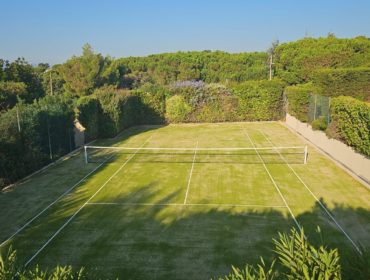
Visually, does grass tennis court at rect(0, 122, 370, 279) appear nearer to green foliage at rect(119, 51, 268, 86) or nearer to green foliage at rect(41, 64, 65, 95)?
green foliage at rect(41, 64, 65, 95)

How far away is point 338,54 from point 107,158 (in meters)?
31.5

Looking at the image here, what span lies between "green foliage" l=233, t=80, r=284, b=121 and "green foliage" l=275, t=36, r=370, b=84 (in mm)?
5497

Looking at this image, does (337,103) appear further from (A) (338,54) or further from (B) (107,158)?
(A) (338,54)

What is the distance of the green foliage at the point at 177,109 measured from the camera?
33.6m

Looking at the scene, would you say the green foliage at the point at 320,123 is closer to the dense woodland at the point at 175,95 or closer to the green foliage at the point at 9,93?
the dense woodland at the point at 175,95

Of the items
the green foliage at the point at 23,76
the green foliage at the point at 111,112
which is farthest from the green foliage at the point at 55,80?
the green foliage at the point at 111,112

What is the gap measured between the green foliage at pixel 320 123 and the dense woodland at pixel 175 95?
153 millimetres

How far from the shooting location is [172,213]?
42.0ft

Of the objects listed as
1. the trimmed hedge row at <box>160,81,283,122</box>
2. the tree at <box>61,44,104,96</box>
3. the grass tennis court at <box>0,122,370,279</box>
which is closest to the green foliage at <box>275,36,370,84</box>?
the trimmed hedge row at <box>160,81,283,122</box>

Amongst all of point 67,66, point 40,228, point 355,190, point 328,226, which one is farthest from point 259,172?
point 67,66

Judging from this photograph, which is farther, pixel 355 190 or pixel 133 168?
pixel 133 168

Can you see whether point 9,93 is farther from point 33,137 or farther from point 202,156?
point 202,156

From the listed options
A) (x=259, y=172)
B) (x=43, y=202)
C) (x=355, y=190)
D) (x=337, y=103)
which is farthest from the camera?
(x=337, y=103)

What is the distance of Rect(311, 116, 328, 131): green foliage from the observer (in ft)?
71.7
